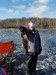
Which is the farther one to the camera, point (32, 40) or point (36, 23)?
point (36, 23)

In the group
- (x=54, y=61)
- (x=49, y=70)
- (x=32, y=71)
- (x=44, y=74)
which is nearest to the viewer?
(x=32, y=71)

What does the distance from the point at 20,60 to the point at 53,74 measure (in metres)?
3.70

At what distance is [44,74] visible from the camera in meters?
11.5

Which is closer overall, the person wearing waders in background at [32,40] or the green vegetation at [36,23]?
the person wearing waders in background at [32,40]

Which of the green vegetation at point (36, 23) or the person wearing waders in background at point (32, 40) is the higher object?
the person wearing waders in background at point (32, 40)

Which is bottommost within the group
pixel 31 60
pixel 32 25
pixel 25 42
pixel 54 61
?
pixel 54 61

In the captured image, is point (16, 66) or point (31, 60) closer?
point (31, 60)

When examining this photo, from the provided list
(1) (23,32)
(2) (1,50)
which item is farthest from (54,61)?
(1) (23,32)

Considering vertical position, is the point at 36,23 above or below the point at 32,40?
below

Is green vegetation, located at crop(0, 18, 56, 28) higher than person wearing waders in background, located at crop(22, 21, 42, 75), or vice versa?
person wearing waders in background, located at crop(22, 21, 42, 75)

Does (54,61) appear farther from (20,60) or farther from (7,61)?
(7,61)

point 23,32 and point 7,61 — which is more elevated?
point 23,32

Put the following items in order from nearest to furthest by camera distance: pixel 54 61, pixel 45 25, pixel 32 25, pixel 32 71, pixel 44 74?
pixel 32 25 < pixel 32 71 < pixel 44 74 < pixel 54 61 < pixel 45 25

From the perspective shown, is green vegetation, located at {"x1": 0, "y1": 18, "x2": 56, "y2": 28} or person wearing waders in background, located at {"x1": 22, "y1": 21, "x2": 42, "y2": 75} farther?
green vegetation, located at {"x1": 0, "y1": 18, "x2": 56, "y2": 28}
